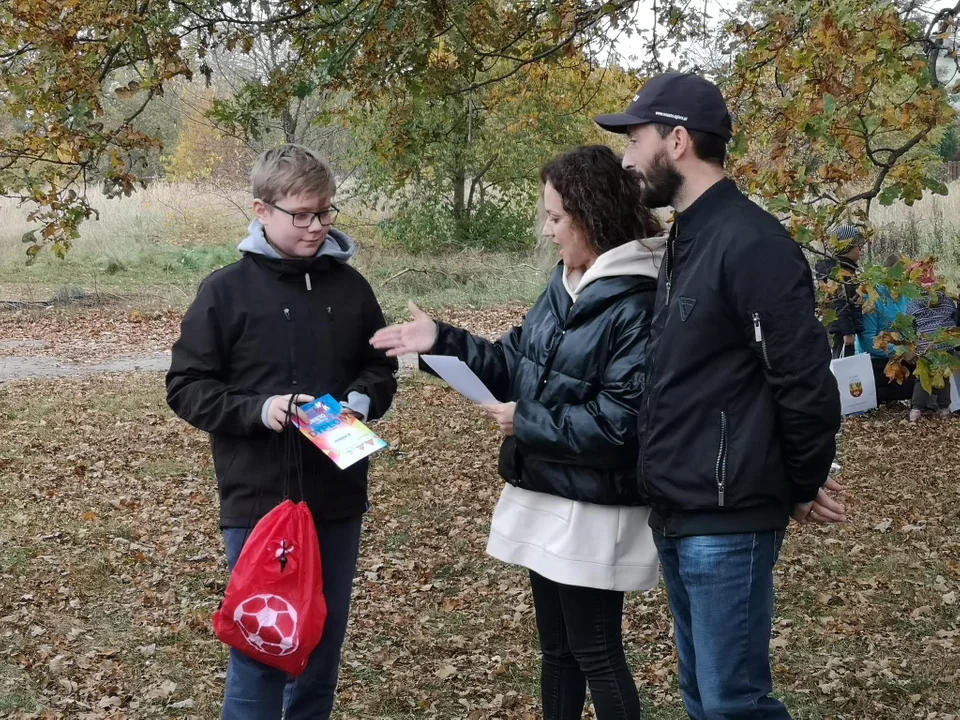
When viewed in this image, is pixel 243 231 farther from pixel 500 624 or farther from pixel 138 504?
pixel 500 624

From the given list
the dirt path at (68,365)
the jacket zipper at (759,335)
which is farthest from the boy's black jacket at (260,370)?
the dirt path at (68,365)

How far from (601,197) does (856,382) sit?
7817 millimetres

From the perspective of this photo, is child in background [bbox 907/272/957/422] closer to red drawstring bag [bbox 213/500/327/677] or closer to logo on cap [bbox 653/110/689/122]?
logo on cap [bbox 653/110/689/122]

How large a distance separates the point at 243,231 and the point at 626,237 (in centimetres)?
2583

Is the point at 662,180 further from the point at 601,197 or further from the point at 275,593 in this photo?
the point at 275,593

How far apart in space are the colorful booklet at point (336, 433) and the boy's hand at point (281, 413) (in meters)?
0.01

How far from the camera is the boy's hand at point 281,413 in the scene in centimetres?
296

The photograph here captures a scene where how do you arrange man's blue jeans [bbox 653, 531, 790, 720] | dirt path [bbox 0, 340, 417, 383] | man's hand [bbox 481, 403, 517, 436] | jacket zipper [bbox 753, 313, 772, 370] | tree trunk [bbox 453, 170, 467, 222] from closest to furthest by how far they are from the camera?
jacket zipper [bbox 753, 313, 772, 370] → man's blue jeans [bbox 653, 531, 790, 720] → man's hand [bbox 481, 403, 517, 436] → dirt path [bbox 0, 340, 417, 383] → tree trunk [bbox 453, 170, 467, 222]

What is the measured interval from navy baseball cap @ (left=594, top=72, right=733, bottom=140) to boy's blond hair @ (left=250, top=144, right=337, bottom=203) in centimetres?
91

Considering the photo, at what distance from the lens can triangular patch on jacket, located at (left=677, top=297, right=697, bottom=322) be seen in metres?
2.61

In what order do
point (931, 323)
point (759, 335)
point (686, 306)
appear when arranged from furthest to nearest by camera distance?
point (931, 323)
point (686, 306)
point (759, 335)

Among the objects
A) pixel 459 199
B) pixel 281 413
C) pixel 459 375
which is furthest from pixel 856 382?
pixel 459 199

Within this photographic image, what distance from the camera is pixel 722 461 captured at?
8.48 ft

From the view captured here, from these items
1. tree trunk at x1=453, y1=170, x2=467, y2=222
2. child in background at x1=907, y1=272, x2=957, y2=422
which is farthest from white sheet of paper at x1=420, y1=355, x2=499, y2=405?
tree trunk at x1=453, y1=170, x2=467, y2=222
